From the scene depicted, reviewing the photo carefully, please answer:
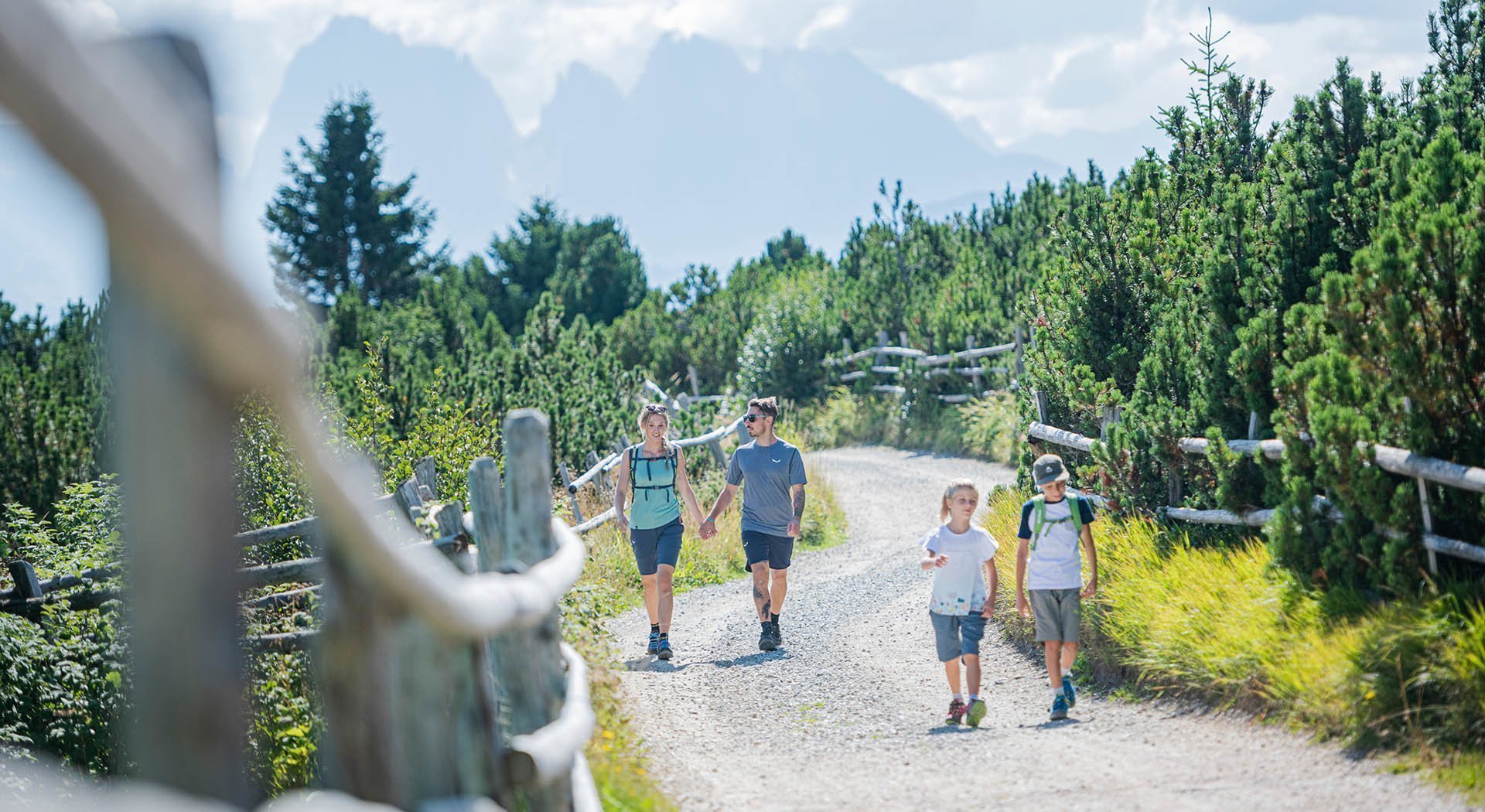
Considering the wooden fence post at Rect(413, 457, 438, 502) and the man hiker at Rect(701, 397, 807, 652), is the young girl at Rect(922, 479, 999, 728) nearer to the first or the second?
the man hiker at Rect(701, 397, 807, 652)

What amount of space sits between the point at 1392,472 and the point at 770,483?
173 inches

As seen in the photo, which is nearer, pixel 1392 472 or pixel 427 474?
pixel 1392 472

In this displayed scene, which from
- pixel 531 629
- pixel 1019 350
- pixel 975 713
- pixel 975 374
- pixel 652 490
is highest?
pixel 1019 350

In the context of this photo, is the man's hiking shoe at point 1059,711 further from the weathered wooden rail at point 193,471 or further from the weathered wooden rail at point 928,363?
the weathered wooden rail at point 928,363

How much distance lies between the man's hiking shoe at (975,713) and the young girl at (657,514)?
2775 millimetres

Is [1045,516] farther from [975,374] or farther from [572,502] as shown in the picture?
[975,374]

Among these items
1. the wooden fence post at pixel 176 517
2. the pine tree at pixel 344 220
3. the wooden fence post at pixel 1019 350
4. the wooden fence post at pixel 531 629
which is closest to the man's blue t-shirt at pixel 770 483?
the wooden fence post at pixel 531 629

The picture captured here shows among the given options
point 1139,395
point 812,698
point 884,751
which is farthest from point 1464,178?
point 812,698

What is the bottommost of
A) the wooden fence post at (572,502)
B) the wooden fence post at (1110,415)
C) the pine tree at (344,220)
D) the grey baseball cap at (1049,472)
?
the wooden fence post at (572,502)

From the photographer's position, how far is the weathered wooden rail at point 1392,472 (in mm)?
5207

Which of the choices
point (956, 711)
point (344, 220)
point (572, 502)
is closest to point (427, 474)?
point (572, 502)

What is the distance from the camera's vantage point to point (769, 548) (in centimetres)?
921

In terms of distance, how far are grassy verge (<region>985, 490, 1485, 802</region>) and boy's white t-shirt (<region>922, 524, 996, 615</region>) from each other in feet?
Answer: 3.37

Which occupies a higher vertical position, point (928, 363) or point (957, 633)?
point (928, 363)
